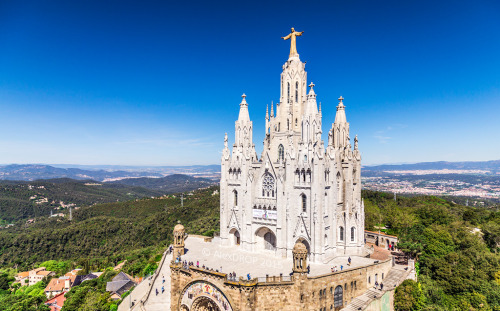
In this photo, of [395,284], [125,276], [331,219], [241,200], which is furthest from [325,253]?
[125,276]

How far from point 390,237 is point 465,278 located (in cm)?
866

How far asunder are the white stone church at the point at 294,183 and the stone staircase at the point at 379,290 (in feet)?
11.0

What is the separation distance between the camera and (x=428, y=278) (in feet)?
89.9

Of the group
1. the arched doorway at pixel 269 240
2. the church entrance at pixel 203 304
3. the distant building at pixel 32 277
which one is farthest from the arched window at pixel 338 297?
the distant building at pixel 32 277

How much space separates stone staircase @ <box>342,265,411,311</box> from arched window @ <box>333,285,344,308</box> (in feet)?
1.78

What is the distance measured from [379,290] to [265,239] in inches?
446

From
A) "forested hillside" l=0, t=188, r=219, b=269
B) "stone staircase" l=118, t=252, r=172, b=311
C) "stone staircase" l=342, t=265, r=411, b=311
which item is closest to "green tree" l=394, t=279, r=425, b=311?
"stone staircase" l=342, t=265, r=411, b=311

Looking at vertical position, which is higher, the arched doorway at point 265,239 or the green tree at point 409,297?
the arched doorway at point 265,239

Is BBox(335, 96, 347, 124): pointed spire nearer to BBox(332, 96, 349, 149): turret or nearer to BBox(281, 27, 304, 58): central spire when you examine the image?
BBox(332, 96, 349, 149): turret

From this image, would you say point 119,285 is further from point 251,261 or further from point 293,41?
point 293,41

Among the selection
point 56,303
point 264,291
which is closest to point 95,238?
point 56,303

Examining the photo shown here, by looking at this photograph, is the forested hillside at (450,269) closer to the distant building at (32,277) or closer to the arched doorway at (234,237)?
the arched doorway at (234,237)

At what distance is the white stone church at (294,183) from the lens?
26.1 meters

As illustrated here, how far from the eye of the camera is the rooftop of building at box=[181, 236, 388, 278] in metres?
23.2
